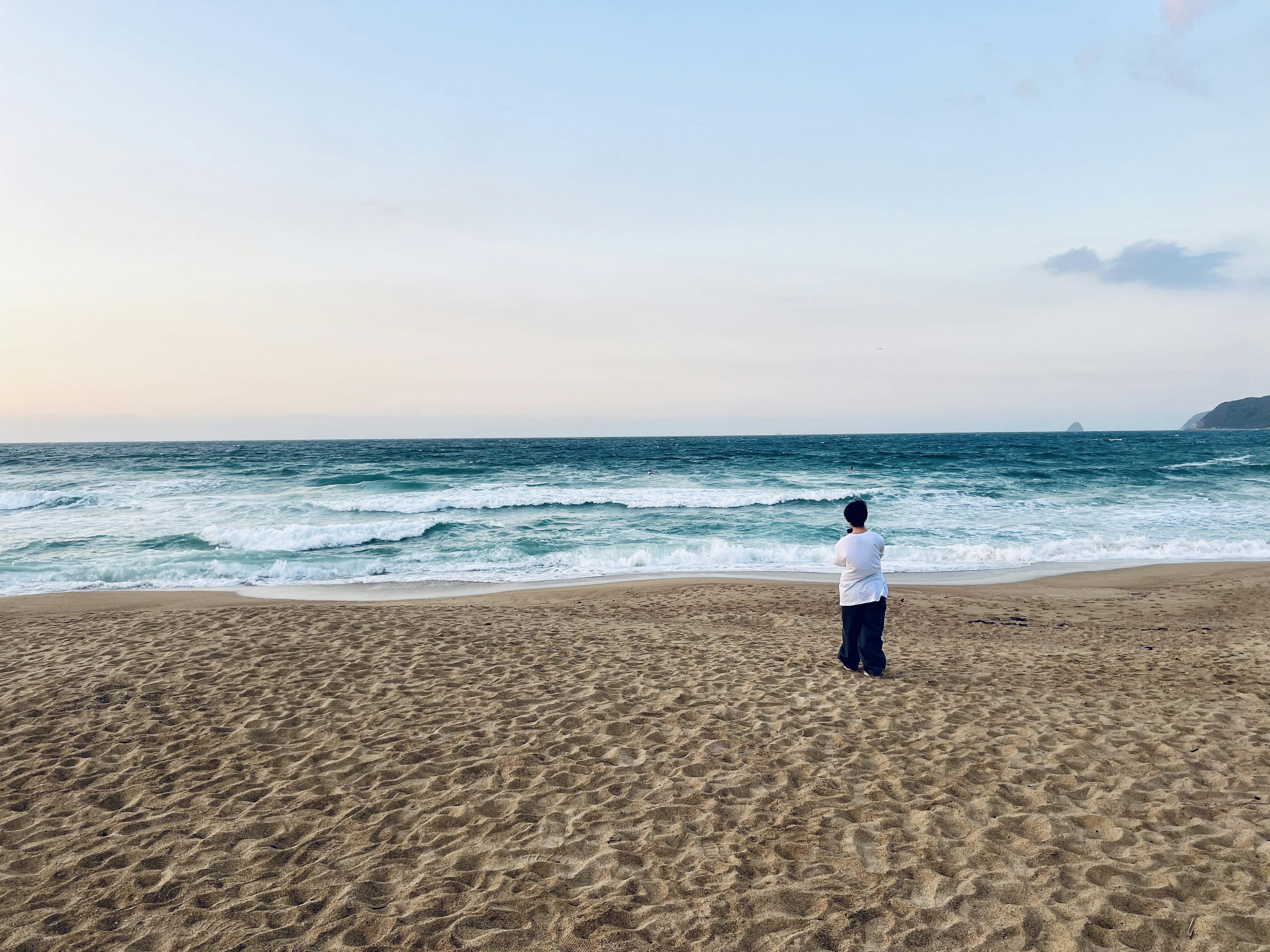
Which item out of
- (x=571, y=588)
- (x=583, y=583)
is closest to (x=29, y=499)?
(x=583, y=583)

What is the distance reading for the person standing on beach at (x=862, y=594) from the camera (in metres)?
7.07

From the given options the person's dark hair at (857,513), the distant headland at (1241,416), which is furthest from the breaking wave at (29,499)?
the distant headland at (1241,416)

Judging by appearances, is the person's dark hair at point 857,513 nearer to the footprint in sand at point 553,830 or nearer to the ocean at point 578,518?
the footprint in sand at point 553,830

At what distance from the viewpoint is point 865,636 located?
741 cm

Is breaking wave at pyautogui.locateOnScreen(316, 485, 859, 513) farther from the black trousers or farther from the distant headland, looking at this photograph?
the distant headland

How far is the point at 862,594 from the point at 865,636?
532 millimetres

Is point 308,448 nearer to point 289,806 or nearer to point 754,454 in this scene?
point 754,454

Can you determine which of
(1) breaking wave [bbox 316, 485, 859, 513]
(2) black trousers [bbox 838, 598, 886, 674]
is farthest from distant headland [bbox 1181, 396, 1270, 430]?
(2) black trousers [bbox 838, 598, 886, 674]

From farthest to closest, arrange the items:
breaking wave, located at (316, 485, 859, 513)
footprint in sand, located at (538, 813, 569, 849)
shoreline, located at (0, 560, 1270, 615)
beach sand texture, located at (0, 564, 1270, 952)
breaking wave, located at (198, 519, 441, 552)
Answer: breaking wave, located at (316, 485, 859, 513) < breaking wave, located at (198, 519, 441, 552) < shoreline, located at (0, 560, 1270, 615) < footprint in sand, located at (538, 813, 569, 849) < beach sand texture, located at (0, 564, 1270, 952)

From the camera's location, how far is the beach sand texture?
3430mm

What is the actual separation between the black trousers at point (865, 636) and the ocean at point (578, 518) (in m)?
8.61

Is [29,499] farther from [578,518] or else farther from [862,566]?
[862,566]

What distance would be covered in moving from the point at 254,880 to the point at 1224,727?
7.27 metres

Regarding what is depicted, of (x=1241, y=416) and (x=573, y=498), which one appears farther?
(x=1241, y=416)
